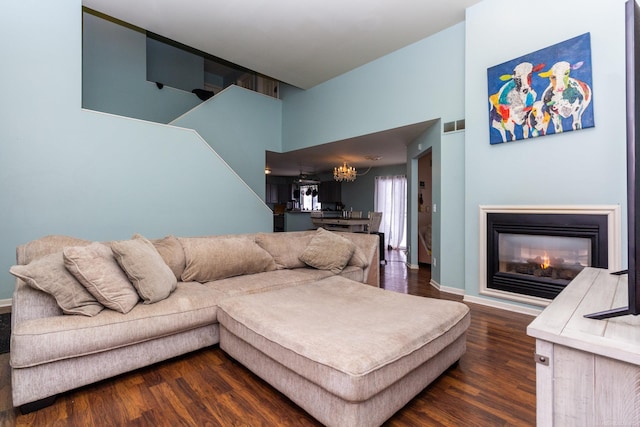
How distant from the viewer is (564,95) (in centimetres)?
286

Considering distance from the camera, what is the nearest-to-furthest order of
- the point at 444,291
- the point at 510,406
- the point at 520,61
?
the point at 510,406, the point at 520,61, the point at 444,291

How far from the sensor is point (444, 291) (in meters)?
4.09

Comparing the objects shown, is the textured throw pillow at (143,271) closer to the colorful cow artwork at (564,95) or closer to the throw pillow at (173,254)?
the throw pillow at (173,254)

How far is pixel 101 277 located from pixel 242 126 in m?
4.78

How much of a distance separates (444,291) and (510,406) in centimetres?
256

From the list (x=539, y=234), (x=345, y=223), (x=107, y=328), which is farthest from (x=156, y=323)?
(x=345, y=223)

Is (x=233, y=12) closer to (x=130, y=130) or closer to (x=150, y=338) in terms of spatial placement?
(x=130, y=130)

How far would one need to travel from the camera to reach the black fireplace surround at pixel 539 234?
271 centimetres

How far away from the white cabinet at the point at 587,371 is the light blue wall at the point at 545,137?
2428 millimetres

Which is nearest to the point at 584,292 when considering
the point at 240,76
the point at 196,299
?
the point at 196,299

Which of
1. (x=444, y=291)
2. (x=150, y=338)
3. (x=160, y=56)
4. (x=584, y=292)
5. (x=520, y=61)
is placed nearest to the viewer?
(x=584, y=292)

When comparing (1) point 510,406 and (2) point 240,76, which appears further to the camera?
(2) point 240,76

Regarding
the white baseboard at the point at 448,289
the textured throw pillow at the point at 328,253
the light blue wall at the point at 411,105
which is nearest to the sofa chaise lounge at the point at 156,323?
the textured throw pillow at the point at 328,253

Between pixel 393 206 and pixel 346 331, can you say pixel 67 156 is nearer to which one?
pixel 346 331
